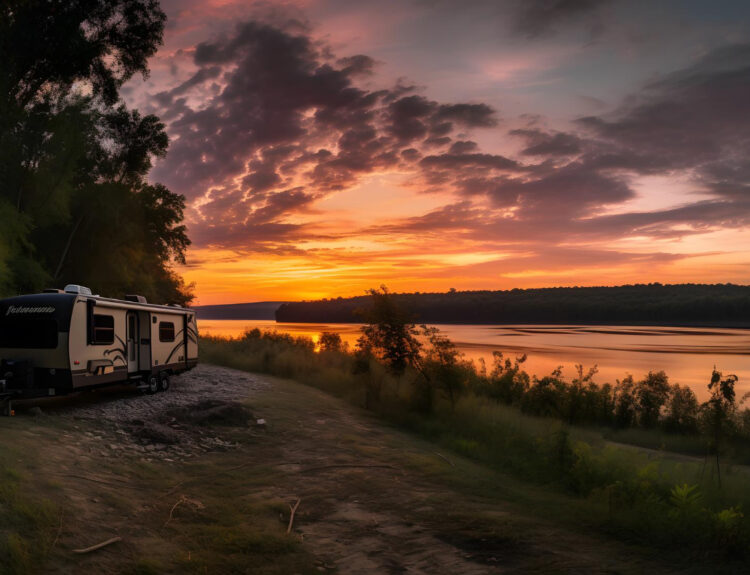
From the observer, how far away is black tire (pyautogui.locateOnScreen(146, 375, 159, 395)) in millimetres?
15703

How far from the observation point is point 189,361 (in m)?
18.9

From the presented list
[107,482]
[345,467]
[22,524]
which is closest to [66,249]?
[107,482]

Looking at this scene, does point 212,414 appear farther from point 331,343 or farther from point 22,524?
point 331,343

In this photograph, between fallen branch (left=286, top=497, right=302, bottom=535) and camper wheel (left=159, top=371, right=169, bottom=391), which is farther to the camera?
camper wheel (left=159, top=371, right=169, bottom=391)

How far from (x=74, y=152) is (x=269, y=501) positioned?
22703 mm

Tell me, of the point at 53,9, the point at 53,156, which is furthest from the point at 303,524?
the point at 53,9

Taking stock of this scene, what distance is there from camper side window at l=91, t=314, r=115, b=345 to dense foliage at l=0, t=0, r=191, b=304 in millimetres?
8901

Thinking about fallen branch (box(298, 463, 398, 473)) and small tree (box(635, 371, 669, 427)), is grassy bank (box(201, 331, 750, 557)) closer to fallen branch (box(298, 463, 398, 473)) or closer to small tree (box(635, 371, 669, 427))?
small tree (box(635, 371, 669, 427))

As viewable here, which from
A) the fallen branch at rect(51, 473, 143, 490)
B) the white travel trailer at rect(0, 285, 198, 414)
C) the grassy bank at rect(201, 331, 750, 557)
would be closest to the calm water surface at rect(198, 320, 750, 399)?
the grassy bank at rect(201, 331, 750, 557)

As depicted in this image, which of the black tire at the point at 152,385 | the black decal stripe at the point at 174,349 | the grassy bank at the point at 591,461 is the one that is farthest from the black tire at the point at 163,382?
the grassy bank at the point at 591,461

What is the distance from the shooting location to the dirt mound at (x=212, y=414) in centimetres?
1258

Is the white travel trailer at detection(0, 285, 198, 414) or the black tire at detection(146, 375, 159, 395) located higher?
the white travel trailer at detection(0, 285, 198, 414)

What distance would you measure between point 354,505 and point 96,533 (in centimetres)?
359

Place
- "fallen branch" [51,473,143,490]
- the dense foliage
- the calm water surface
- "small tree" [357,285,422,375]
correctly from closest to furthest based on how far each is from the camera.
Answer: "fallen branch" [51,473,143,490], "small tree" [357,285,422,375], the dense foliage, the calm water surface
